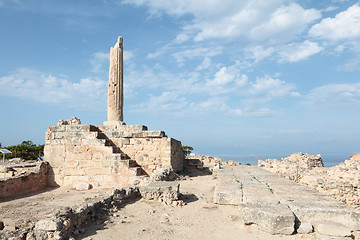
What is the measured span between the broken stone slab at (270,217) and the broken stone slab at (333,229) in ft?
1.30

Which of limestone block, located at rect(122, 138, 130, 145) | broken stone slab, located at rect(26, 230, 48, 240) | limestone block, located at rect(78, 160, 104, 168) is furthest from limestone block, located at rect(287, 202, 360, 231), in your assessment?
limestone block, located at rect(122, 138, 130, 145)

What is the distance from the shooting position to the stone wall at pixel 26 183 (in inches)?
301

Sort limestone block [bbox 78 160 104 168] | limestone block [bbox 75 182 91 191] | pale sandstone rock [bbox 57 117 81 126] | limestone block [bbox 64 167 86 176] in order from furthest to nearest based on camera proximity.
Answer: pale sandstone rock [bbox 57 117 81 126]
limestone block [bbox 64 167 86 176]
limestone block [bbox 78 160 104 168]
limestone block [bbox 75 182 91 191]

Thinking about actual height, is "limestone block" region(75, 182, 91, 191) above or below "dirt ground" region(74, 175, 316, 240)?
above

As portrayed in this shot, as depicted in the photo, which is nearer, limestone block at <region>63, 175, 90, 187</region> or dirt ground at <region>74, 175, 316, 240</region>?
dirt ground at <region>74, 175, 316, 240</region>

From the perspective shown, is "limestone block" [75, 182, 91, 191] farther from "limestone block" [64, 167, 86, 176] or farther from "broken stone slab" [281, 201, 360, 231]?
"broken stone slab" [281, 201, 360, 231]

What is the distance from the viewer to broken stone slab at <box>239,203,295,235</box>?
3969mm

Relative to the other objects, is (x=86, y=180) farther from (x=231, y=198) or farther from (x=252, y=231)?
(x=252, y=231)

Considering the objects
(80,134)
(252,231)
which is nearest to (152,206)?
(252,231)

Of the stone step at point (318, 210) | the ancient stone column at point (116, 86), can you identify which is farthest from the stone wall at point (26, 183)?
the stone step at point (318, 210)

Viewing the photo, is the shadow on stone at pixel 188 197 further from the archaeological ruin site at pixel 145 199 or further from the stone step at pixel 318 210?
the stone step at pixel 318 210

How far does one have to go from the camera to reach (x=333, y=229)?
12.5 ft

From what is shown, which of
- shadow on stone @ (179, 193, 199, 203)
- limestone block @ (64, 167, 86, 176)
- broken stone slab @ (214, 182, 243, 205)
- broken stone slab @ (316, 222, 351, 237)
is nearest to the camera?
broken stone slab @ (316, 222, 351, 237)

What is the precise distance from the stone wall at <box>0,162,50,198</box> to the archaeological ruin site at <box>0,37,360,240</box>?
3cm
